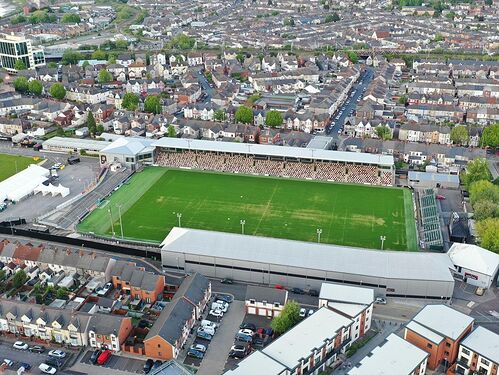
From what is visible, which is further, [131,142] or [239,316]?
[131,142]

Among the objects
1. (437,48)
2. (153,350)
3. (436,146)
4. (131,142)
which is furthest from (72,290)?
(437,48)

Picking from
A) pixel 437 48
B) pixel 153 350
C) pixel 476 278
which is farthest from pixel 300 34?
pixel 153 350

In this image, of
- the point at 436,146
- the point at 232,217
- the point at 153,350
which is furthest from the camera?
the point at 436,146

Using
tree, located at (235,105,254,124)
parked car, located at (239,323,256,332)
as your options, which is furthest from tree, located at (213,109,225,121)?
parked car, located at (239,323,256,332)

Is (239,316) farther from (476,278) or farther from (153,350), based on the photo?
(476,278)

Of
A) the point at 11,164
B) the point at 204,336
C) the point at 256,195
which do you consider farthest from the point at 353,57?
the point at 204,336

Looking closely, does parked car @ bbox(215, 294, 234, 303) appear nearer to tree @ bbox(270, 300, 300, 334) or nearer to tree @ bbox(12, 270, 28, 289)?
tree @ bbox(270, 300, 300, 334)

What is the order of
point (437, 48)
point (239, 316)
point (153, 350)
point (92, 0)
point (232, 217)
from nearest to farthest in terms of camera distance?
point (153, 350) < point (239, 316) < point (232, 217) < point (437, 48) < point (92, 0)
